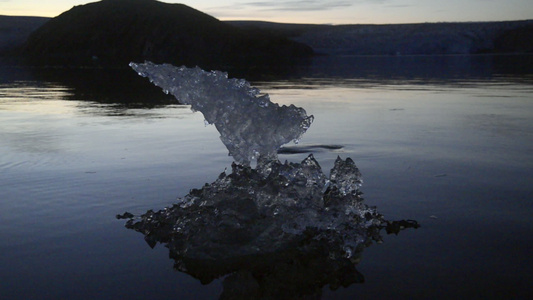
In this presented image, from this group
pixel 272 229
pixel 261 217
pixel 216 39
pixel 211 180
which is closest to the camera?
pixel 272 229

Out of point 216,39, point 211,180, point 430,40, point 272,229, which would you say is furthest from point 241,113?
point 216,39

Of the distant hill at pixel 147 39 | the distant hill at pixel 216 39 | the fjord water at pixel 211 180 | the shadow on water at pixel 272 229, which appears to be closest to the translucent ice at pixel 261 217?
the shadow on water at pixel 272 229

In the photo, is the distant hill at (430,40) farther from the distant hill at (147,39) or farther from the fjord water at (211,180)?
the fjord water at (211,180)

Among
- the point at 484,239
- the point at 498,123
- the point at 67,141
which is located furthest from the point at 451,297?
the point at 498,123

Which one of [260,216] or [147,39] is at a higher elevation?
[147,39]

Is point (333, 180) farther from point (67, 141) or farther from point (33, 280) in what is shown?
point (67, 141)

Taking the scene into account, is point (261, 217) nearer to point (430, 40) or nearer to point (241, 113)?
point (241, 113)
